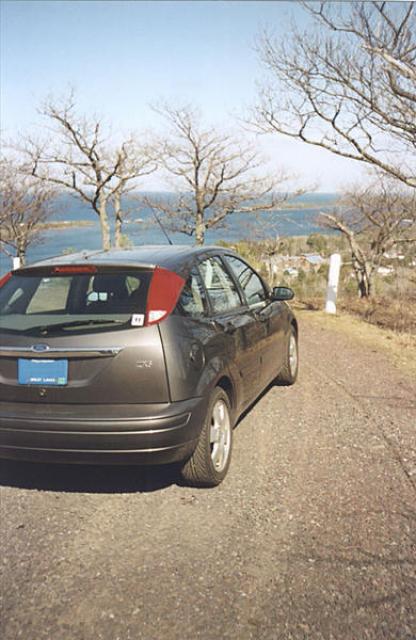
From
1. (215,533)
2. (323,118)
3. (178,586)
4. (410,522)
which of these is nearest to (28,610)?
(178,586)

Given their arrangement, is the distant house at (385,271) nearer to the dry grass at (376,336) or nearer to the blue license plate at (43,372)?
the dry grass at (376,336)

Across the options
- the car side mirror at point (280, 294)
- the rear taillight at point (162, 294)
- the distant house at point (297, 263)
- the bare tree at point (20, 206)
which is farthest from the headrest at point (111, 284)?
the distant house at point (297, 263)

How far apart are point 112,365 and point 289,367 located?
11.1 ft

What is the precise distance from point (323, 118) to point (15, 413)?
10759 mm

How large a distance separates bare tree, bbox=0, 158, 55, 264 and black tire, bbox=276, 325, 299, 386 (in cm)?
1919

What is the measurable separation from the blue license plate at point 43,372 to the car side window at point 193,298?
0.81m

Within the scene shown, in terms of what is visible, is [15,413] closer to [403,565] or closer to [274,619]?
[274,619]

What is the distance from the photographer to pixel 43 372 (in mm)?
3215

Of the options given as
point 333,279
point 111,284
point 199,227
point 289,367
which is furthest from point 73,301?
point 199,227

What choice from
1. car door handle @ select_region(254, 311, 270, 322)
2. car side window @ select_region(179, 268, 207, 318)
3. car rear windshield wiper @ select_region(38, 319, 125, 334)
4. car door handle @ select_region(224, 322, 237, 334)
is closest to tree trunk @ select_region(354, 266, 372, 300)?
car door handle @ select_region(254, 311, 270, 322)

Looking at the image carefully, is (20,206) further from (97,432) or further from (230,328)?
(97,432)

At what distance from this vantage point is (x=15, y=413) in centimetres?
327

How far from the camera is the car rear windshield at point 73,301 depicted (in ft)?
10.7

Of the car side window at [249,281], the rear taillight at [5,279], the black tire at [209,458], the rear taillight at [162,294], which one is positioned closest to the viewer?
the rear taillight at [162,294]
